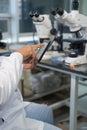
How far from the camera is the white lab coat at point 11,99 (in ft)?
2.64

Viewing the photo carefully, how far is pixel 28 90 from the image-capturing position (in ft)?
7.47

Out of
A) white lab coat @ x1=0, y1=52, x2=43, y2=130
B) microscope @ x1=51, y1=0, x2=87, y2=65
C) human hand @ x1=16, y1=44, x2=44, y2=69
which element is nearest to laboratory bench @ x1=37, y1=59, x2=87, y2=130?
microscope @ x1=51, y1=0, x2=87, y2=65

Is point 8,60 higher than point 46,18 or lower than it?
lower

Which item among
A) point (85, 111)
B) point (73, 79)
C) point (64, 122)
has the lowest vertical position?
point (64, 122)

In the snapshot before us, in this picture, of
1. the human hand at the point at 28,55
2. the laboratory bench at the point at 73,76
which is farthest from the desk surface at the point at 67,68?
the human hand at the point at 28,55

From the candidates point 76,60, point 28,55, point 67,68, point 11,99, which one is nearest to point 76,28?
point 76,60

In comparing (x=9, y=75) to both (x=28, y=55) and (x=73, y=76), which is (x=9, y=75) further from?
(x=73, y=76)

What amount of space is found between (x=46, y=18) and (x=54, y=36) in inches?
7.5

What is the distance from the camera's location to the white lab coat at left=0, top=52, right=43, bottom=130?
81cm

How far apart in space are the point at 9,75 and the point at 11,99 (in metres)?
0.16

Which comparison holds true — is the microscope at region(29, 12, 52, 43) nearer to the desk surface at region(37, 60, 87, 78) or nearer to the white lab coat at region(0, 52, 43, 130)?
the desk surface at region(37, 60, 87, 78)

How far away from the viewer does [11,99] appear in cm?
95

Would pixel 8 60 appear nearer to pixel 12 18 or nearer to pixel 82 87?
pixel 82 87

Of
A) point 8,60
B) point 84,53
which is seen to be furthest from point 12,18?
point 8,60
